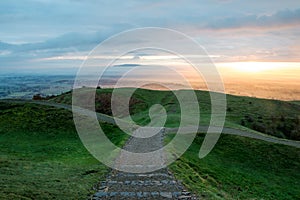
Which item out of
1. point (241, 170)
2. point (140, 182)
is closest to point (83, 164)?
point (140, 182)

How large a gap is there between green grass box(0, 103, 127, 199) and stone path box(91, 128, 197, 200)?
0.82 meters

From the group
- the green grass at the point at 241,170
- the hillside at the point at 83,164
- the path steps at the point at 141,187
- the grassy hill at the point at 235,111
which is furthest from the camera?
the grassy hill at the point at 235,111

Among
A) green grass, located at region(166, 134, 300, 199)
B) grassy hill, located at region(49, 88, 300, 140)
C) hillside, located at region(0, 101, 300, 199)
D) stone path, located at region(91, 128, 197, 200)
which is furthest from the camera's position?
grassy hill, located at region(49, 88, 300, 140)

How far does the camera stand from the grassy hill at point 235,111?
46.6m

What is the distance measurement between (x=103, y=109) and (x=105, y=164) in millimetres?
40661

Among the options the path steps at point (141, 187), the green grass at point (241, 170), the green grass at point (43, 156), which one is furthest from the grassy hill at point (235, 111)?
the path steps at point (141, 187)

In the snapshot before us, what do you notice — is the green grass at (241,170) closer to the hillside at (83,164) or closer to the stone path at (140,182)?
the hillside at (83,164)

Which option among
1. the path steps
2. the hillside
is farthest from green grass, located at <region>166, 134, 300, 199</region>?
the path steps

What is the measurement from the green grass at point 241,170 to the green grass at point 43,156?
526cm

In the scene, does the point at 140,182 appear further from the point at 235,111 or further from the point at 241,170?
the point at 235,111

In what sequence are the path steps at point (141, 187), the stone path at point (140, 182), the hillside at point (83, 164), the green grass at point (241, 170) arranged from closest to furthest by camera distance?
the path steps at point (141, 187) < the stone path at point (140, 182) < the hillside at point (83, 164) < the green grass at point (241, 170)

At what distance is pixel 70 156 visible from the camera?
2348 centimetres

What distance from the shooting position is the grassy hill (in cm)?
4659

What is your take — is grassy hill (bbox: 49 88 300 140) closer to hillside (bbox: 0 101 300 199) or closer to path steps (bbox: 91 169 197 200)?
hillside (bbox: 0 101 300 199)
